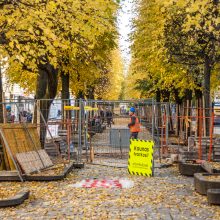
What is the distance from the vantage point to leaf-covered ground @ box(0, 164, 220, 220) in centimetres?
946

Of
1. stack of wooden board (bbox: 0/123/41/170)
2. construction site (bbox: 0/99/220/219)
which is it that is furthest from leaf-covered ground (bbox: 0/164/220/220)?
stack of wooden board (bbox: 0/123/41/170)

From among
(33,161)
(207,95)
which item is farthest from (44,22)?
(207,95)

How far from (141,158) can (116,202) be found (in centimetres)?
443

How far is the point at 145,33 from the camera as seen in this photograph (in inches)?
1163

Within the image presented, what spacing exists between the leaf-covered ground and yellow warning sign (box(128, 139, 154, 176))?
723 mm

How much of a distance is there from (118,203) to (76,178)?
387 centimetres

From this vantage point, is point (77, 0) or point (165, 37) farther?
point (165, 37)

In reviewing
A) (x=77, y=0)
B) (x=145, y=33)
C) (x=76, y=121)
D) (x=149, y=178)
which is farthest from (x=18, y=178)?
(x=145, y=33)

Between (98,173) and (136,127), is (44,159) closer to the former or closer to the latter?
(98,173)

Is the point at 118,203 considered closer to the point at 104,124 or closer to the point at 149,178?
the point at 149,178

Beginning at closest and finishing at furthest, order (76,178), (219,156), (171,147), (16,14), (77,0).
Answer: (16,14)
(77,0)
(76,178)
(219,156)
(171,147)

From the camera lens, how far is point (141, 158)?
14.9 m

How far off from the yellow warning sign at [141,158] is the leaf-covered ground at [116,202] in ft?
2.37

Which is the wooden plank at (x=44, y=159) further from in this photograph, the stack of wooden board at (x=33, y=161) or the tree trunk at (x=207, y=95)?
the tree trunk at (x=207, y=95)
